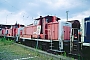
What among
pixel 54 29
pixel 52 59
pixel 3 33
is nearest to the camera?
pixel 52 59

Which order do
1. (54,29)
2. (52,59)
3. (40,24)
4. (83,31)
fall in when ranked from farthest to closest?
1. (40,24)
2. (54,29)
3. (83,31)
4. (52,59)

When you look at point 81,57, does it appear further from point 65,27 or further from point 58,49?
point 65,27

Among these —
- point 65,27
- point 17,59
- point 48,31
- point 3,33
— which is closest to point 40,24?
point 48,31

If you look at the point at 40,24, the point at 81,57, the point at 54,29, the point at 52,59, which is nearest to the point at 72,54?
the point at 81,57

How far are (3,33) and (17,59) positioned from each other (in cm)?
2500

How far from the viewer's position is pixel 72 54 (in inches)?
388

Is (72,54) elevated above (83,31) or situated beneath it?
situated beneath

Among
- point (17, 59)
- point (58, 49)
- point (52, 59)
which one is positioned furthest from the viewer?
point (58, 49)

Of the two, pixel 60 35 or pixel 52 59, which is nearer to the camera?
pixel 52 59

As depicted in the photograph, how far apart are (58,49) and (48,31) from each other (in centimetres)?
247

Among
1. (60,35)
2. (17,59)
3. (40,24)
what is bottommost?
(17,59)

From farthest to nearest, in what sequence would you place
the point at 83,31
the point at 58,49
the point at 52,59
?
the point at 58,49 → the point at 83,31 → the point at 52,59

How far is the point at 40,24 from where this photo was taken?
14367mm

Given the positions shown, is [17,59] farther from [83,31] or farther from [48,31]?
[48,31]
